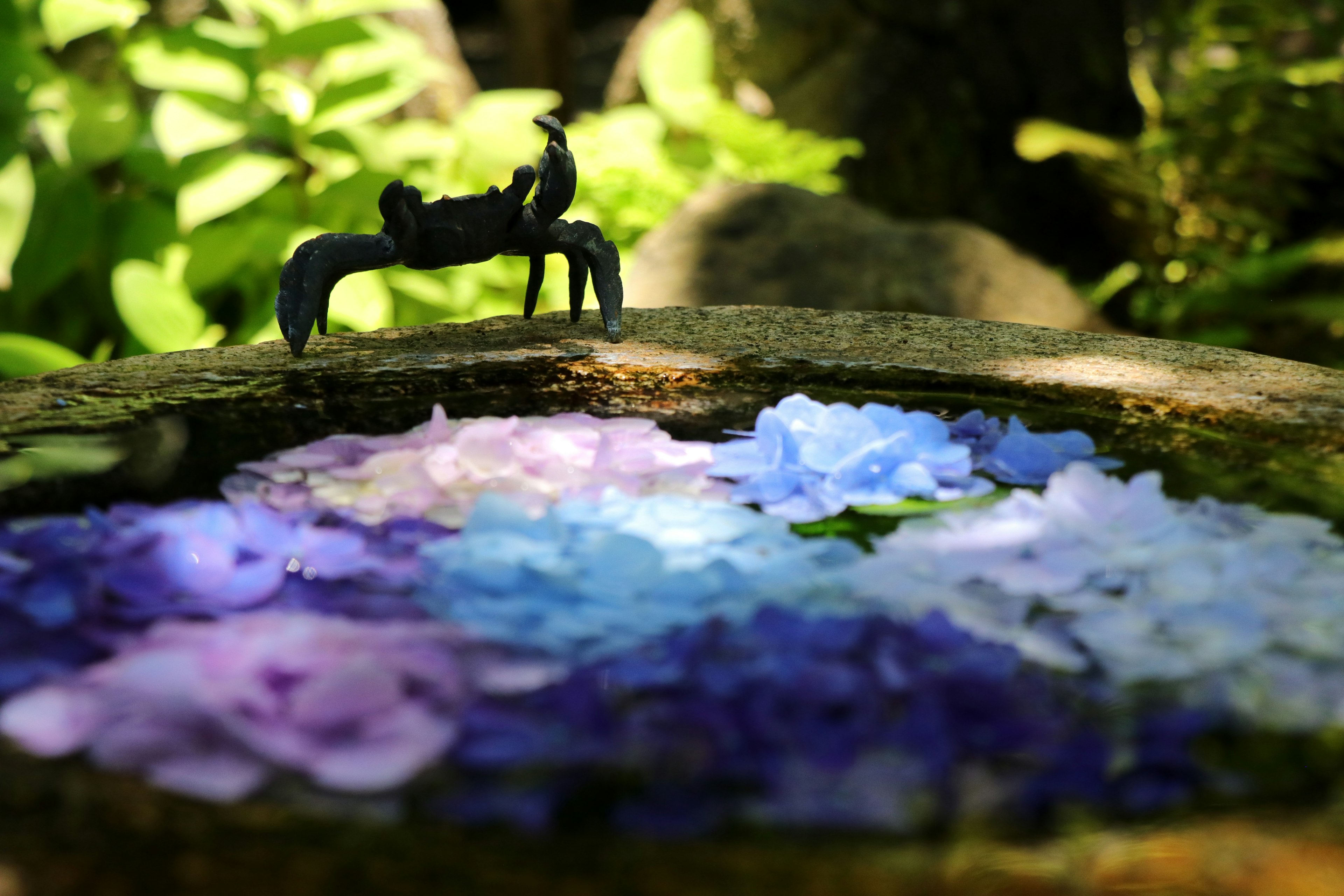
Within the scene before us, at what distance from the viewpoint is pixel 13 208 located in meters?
2.90

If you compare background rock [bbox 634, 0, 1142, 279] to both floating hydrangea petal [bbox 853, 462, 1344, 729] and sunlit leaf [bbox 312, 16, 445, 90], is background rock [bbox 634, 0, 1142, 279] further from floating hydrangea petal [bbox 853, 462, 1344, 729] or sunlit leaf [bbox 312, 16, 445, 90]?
floating hydrangea petal [bbox 853, 462, 1344, 729]

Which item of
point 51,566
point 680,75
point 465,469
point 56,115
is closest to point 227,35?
point 56,115

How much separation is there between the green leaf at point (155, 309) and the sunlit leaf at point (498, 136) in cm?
111

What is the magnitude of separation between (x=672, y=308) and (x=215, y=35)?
2186 mm

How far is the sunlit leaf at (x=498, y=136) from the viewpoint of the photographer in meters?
3.65

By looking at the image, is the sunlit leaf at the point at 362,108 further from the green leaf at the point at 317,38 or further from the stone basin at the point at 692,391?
the stone basin at the point at 692,391

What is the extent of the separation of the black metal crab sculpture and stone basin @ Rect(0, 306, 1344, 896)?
0.35 feet

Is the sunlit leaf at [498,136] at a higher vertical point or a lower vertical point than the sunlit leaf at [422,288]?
higher

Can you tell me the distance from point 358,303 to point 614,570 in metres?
2.23

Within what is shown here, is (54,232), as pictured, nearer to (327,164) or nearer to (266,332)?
(266,332)

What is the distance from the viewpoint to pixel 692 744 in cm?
62

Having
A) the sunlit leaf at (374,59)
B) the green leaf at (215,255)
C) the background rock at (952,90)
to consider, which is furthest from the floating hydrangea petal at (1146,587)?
the background rock at (952,90)

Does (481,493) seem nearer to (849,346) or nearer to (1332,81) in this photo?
(849,346)

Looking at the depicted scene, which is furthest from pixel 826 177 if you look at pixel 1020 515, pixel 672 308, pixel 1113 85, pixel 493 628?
pixel 493 628
